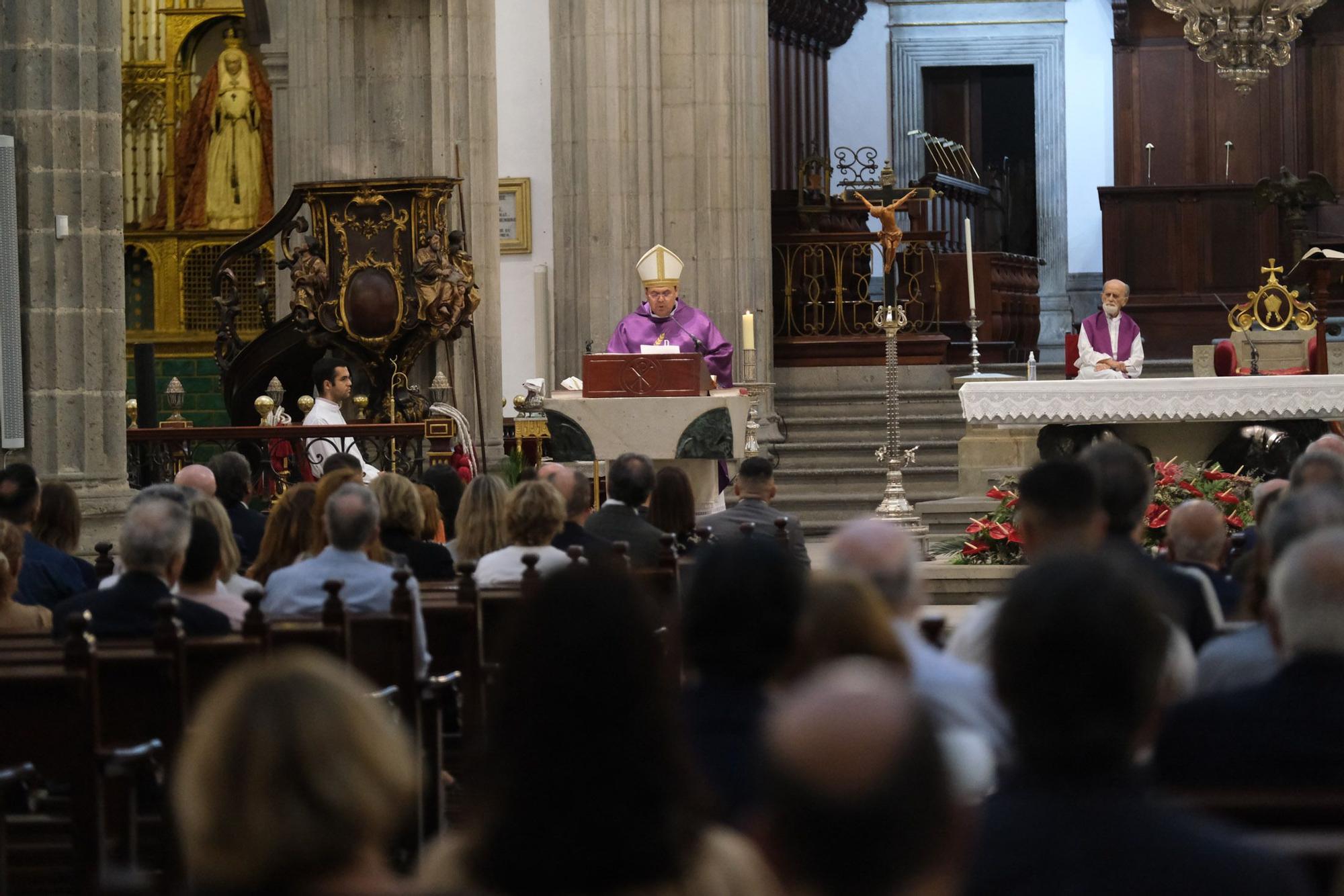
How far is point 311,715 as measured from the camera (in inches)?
82.5

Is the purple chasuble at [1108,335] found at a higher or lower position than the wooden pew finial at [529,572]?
higher

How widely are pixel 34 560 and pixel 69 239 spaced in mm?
3129

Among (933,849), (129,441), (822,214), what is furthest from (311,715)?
(822,214)

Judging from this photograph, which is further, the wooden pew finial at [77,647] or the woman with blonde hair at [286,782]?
the wooden pew finial at [77,647]

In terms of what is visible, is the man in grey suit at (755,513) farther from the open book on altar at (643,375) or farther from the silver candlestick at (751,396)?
the silver candlestick at (751,396)

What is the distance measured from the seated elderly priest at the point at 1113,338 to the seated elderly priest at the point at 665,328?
7.52 feet

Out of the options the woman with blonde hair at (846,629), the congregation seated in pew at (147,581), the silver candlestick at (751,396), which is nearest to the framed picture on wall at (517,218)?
the silver candlestick at (751,396)

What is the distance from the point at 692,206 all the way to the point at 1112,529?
11.9m

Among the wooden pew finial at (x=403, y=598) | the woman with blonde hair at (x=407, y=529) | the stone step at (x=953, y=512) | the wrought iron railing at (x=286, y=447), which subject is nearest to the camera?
the wooden pew finial at (x=403, y=598)

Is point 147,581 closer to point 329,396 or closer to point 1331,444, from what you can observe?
point 1331,444

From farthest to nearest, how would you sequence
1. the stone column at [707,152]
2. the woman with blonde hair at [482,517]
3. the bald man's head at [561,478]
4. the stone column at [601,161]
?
the stone column at [707,152] < the stone column at [601,161] < the bald man's head at [561,478] < the woman with blonde hair at [482,517]

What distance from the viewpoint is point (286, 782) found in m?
2.08

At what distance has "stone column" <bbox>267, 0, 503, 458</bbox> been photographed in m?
13.5

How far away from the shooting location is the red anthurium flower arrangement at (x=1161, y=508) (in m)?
10.2
